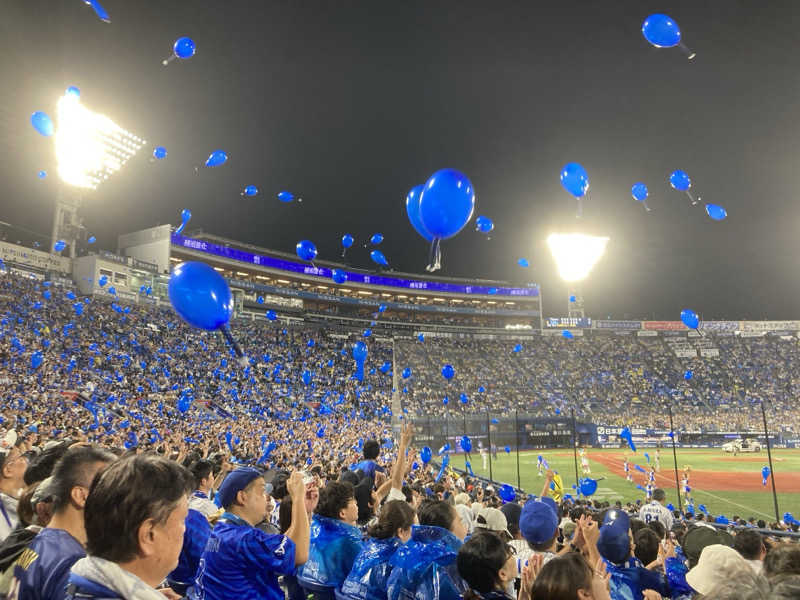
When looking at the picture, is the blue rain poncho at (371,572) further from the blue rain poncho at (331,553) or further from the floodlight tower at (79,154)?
the floodlight tower at (79,154)

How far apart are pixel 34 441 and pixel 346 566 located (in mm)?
10960

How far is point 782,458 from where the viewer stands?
31125mm

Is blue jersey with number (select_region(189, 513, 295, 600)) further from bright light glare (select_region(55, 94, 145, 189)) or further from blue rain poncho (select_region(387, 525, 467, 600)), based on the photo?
bright light glare (select_region(55, 94, 145, 189))

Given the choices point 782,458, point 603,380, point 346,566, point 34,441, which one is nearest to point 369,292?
point 603,380

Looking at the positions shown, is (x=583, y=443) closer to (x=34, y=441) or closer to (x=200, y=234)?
(x=34, y=441)

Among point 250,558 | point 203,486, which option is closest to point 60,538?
point 250,558

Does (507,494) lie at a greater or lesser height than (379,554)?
lesser

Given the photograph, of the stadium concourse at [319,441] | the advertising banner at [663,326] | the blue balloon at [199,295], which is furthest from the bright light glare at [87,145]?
the advertising banner at [663,326]

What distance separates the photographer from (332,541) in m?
3.96

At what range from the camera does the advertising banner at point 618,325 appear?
68500 millimetres

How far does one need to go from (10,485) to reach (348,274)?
58559 mm

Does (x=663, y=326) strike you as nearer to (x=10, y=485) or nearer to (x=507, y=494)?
(x=507, y=494)

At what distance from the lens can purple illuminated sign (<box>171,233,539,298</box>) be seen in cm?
5000

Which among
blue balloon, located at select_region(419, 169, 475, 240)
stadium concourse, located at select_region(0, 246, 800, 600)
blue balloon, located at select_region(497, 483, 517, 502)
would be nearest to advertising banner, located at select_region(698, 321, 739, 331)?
stadium concourse, located at select_region(0, 246, 800, 600)
